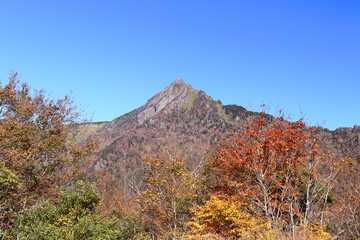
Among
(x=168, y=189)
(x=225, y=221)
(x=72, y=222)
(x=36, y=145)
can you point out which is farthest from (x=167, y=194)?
(x=36, y=145)

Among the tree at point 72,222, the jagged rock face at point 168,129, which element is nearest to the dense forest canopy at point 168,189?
the tree at point 72,222

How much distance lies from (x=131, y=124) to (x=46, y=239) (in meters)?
193

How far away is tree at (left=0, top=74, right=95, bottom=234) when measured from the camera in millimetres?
14180

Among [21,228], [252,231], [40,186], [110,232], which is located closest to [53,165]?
[40,186]

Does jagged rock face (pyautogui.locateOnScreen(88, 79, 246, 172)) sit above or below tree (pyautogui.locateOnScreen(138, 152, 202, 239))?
above

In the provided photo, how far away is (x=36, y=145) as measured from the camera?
1798 cm

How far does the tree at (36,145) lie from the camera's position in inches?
558

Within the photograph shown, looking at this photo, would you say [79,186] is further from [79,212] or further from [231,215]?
[231,215]

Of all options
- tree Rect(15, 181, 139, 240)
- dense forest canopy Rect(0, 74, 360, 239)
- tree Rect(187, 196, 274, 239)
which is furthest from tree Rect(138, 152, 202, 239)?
tree Rect(15, 181, 139, 240)

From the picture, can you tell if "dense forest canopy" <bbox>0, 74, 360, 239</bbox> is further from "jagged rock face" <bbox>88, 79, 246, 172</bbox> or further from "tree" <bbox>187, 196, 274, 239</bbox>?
"jagged rock face" <bbox>88, 79, 246, 172</bbox>

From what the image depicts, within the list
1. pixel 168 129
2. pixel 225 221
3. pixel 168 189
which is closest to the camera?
pixel 225 221

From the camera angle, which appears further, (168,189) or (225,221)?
(168,189)

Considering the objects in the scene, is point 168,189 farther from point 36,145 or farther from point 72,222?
→ point 36,145

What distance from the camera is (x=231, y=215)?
13773 mm
